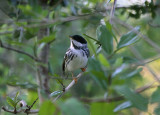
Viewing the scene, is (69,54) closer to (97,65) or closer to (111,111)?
(97,65)

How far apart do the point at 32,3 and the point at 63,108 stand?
2023 mm

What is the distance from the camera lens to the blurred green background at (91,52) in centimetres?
84

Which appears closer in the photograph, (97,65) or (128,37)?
(97,65)

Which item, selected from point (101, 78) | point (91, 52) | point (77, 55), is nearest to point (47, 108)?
point (101, 78)

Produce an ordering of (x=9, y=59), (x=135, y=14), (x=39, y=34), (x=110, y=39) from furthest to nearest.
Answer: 1. (x=9, y=59)
2. (x=39, y=34)
3. (x=135, y=14)
4. (x=110, y=39)

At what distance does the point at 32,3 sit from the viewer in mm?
2508

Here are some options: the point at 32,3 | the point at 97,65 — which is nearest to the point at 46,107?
the point at 97,65

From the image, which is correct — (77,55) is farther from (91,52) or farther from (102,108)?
(102,108)

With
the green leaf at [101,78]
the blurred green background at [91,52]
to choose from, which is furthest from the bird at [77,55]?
the green leaf at [101,78]

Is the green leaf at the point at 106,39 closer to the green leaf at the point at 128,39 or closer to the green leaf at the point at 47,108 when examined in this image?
the green leaf at the point at 128,39

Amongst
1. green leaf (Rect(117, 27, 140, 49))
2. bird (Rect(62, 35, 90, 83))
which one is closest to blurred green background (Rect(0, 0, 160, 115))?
→ green leaf (Rect(117, 27, 140, 49))

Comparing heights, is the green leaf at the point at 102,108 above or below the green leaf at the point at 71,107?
below

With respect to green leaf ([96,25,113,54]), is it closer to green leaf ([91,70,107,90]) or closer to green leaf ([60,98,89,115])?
green leaf ([91,70,107,90])

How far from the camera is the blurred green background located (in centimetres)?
84
